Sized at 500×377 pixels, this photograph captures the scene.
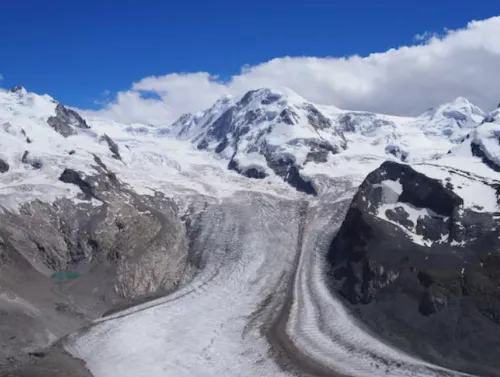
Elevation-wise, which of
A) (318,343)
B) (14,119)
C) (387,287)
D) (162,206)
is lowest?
(318,343)

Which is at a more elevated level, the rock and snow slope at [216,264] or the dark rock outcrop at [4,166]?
the dark rock outcrop at [4,166]

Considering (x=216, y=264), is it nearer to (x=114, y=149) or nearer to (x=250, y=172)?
(x=250, y=172)

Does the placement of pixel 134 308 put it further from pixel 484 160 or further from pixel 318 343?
pixel 484 160

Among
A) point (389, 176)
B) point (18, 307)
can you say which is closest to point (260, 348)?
point (18, 307)

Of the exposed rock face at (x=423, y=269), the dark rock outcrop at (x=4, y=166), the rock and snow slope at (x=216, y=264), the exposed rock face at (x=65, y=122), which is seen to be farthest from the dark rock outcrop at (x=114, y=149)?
the exposed rock face at (x=423, y=269)

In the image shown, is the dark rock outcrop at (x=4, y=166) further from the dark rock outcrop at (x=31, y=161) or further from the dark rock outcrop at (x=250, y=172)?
the dark rock outcrop at (x=250, y=172)

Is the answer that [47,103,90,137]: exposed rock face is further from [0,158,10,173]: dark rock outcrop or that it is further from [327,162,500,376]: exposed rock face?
[327,162,500,376]: exposed rock face

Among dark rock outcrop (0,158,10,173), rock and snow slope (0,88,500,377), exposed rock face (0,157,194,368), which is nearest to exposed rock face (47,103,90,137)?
rock and snow slope (0,88,500,377)
